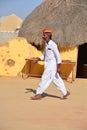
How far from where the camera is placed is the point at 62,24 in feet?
53.7

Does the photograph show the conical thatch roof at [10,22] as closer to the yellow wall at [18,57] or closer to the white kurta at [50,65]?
the yellow wall at [18,57]

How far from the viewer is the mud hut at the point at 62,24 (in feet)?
52.8

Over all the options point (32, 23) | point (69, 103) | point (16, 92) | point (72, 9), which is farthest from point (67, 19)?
point (69, 103)

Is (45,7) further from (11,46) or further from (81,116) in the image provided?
(81,116)

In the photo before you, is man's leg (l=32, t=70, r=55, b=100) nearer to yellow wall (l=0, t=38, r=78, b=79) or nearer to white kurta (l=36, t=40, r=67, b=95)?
white kurta (l=36, t=40, r=67, b=95)

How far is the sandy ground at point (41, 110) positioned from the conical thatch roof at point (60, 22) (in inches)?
124

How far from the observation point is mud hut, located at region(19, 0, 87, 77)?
52.8 feet

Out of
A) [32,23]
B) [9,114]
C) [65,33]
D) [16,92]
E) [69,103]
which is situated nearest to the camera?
[9,114]

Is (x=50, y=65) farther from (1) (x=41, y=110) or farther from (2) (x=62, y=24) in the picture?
(2) (x=62, y=24)

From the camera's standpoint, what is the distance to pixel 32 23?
17.3 meters

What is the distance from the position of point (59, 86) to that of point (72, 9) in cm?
656

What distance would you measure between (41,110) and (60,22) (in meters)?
7.69

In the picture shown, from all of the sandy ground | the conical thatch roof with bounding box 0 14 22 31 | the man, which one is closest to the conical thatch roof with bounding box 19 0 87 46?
the sandy ground

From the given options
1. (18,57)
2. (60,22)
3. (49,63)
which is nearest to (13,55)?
(18,57)
